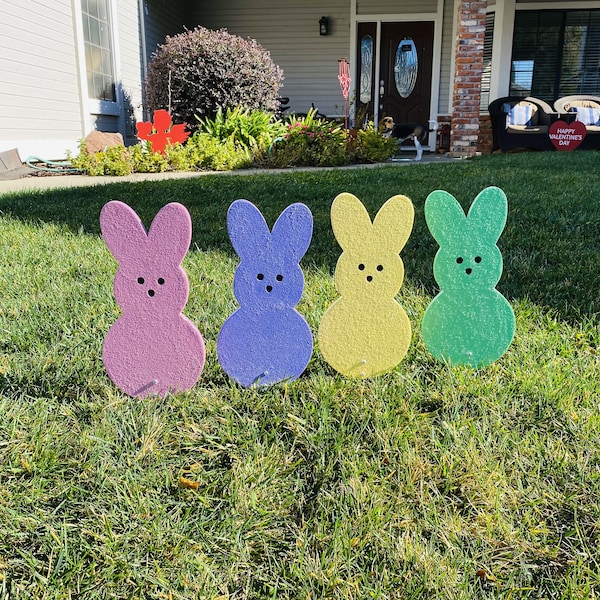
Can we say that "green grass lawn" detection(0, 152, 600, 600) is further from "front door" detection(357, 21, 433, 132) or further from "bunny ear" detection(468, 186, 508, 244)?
"front door" detection(357, 21, 433, 132)

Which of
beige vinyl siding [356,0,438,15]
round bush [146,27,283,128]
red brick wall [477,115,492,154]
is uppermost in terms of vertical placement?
beige vinyl siding [356,0,438,15]

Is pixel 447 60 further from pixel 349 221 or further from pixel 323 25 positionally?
pixel 349 221

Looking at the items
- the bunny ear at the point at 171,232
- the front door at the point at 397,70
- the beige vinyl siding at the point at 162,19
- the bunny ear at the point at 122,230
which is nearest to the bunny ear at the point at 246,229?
the bunny ear at the point at 171,232

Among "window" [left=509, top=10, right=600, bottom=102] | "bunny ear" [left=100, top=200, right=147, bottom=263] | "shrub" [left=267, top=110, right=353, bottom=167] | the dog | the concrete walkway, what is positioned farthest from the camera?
"window" [left=509, top=10, right=600, bottom=102]

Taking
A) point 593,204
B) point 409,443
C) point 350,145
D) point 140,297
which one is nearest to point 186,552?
point 409,443

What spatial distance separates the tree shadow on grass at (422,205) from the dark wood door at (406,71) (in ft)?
22.4

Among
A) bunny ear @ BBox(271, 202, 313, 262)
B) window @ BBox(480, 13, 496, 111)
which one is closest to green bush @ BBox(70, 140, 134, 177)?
bunny ear @ BBox(271, 202, 313, 262)

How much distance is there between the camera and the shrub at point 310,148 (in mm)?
7434

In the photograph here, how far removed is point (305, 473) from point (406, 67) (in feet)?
43.4

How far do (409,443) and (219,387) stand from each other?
0.62 metres

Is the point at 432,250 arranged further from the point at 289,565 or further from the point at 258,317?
the point at 289,565

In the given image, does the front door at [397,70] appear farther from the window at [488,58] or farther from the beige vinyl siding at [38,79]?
the beige vinyl siding at [38,79]

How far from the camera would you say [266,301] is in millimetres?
1703

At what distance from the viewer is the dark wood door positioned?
12.8 metres
